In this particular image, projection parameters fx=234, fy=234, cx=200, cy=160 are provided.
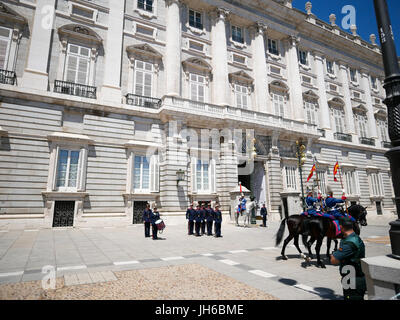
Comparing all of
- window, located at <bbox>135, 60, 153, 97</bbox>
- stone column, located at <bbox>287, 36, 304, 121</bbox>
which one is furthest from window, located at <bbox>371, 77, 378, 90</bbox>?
window, located at <bbox>135, 60, 153, 97</bbox>

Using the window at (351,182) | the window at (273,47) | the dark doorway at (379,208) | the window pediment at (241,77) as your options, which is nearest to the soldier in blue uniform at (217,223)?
the window pediment at (241,77)

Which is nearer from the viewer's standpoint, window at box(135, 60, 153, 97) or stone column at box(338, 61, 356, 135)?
window at box(135, 60, 153, 97)

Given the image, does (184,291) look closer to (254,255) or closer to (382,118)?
Answer: (254,255)

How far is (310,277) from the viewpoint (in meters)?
5.46

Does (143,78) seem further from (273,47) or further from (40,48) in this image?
(273,47)

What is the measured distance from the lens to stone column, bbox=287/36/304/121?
26109 mm

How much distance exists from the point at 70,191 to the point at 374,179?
34.6 meters

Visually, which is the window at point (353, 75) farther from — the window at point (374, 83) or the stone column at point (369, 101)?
the window at point (374, 83)

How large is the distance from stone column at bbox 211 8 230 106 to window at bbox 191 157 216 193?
19.1ft

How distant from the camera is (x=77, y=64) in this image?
1708cm

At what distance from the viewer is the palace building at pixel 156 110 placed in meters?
14.8

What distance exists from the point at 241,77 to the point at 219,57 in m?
3.06

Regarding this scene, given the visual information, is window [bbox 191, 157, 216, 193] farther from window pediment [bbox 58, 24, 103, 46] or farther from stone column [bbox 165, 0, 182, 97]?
window pediment [bbox 58, 24, 103, 46]
